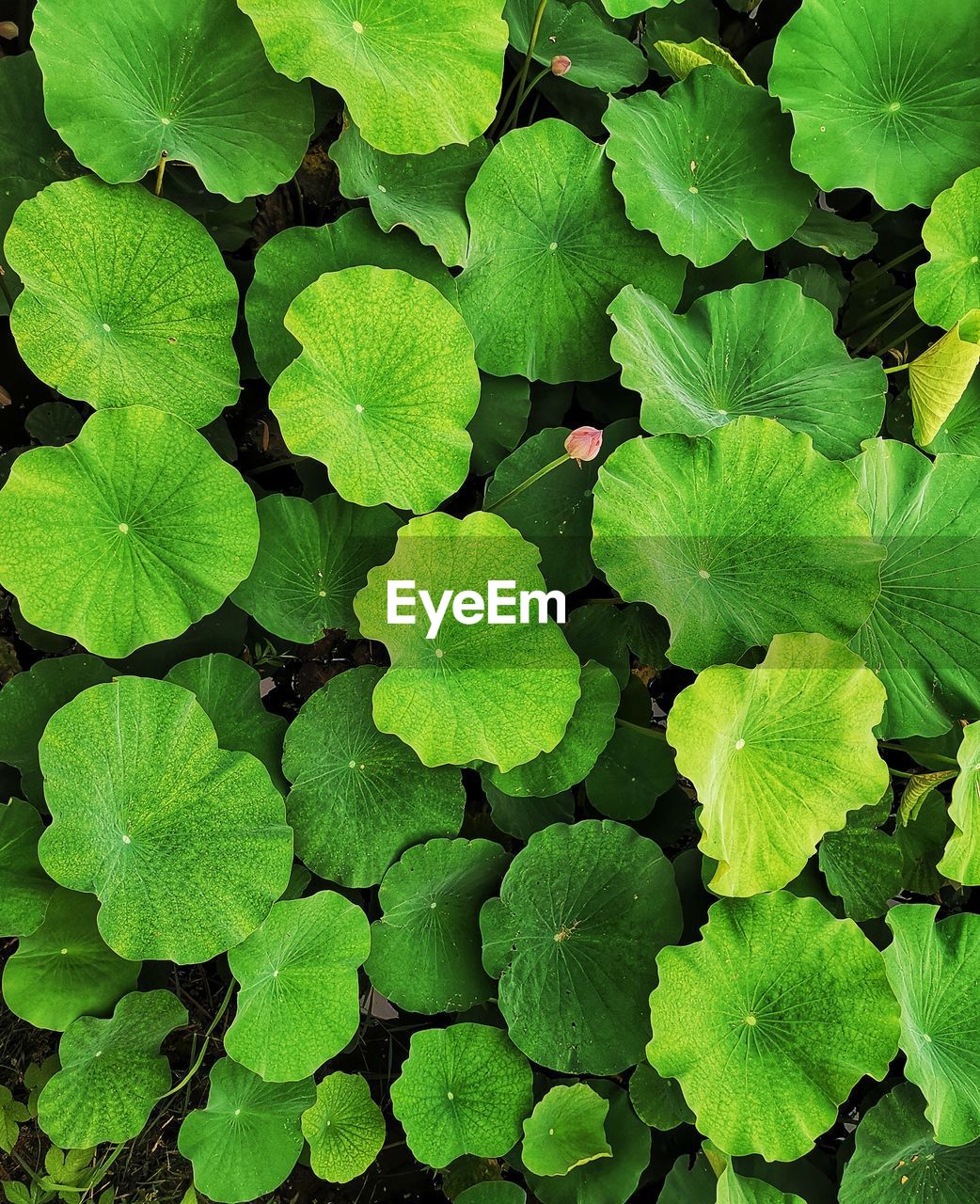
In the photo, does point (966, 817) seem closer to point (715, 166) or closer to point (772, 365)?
point (772, 365)

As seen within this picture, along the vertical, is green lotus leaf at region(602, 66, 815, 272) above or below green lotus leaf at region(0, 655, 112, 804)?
above

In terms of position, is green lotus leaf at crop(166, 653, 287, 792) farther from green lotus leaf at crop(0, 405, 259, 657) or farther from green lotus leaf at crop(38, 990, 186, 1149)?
green lotus leaf at crop(38, 990, 186, 1149)

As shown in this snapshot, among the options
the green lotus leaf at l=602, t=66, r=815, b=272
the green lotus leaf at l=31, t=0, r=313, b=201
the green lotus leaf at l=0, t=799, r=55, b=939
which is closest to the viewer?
the green lotus leaf at l=31, t=0, r=313, b=201

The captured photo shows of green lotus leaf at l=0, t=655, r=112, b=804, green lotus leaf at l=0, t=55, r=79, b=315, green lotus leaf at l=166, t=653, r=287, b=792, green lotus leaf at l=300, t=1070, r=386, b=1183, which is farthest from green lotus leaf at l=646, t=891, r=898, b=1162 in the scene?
green lotus leaf at l=0, t=55, r=79, b=315

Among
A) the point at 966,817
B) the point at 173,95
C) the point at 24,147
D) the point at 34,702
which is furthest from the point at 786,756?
the point at 24,147

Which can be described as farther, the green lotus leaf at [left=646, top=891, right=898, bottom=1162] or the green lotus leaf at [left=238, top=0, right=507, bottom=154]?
the green lotus leaf at [left=646, top=891, right=898, bottom=1162]
